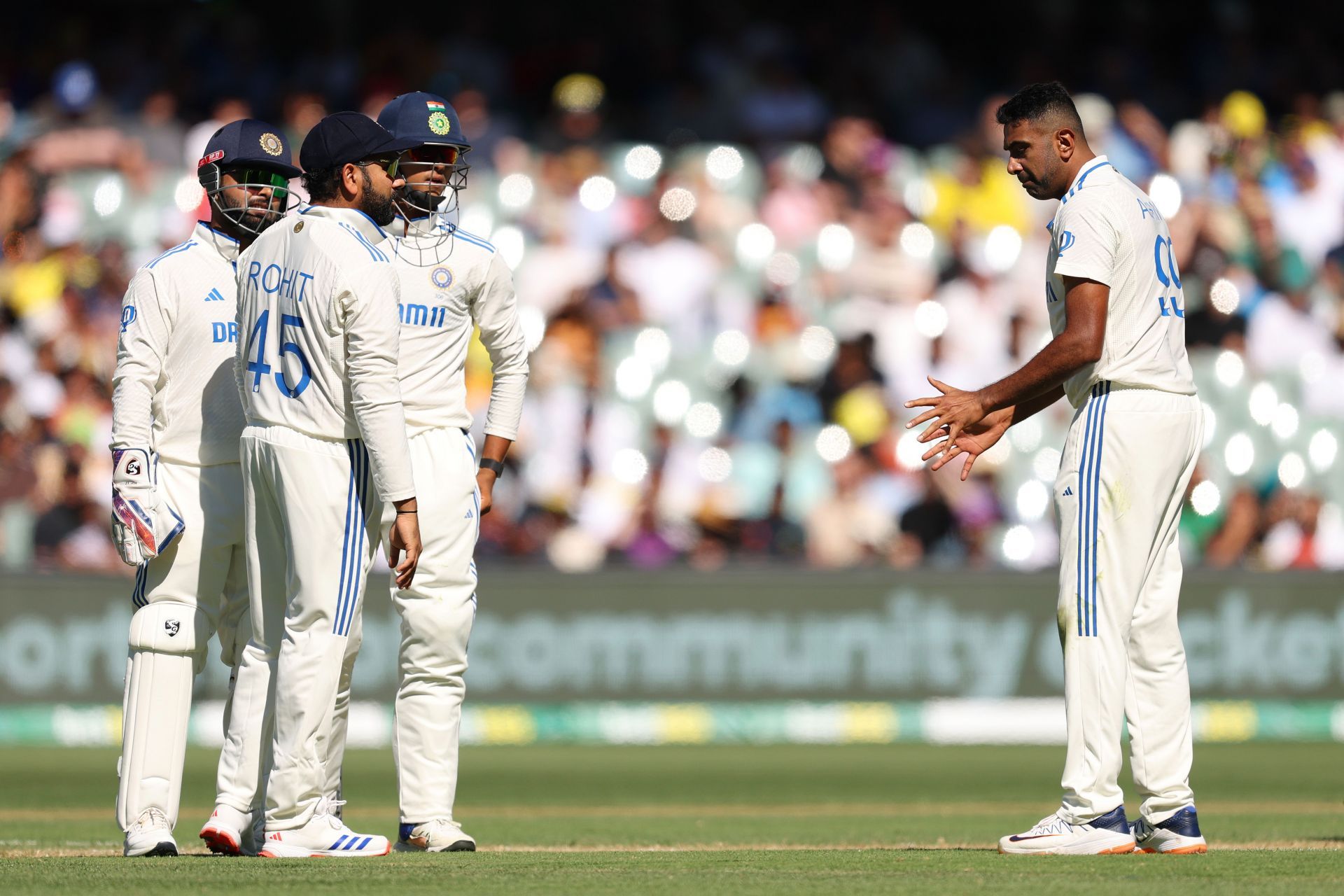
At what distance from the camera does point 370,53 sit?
17109 mm

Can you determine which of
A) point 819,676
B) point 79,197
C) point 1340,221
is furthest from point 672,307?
point 1340,221

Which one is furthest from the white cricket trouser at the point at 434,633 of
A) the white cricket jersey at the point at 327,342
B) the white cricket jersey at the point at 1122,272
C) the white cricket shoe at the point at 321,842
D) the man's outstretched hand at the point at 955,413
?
the white cricket jersey at the point at 1122,272

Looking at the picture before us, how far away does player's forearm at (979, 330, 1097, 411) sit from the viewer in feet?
18.3

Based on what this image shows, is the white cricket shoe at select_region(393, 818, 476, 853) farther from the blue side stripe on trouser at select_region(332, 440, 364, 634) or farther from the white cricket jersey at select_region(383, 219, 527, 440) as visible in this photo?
the white cricket jersey at select_region(383, 219, 527, 440)

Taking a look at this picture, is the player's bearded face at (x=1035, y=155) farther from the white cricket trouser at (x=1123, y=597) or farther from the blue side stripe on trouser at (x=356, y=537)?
the blue side stripe on trouser at (x=356, y=537)

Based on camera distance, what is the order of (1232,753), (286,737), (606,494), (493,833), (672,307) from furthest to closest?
(672,307) → (606,494) → (1232,753) → (493,833) → (286,737)

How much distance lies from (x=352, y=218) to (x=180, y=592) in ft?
4.48

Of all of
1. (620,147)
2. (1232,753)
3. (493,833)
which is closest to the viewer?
(493,833)

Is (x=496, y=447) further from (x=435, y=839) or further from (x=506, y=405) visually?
(x=435, y=839)

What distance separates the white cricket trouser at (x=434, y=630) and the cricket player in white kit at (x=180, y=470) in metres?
0.57

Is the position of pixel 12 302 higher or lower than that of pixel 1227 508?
higher

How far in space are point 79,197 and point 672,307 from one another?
198 inches

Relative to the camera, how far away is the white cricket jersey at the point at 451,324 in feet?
20.9

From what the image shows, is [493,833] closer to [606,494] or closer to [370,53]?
[606,494]
